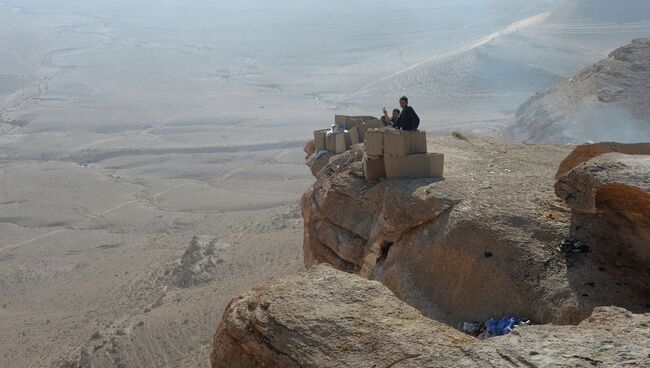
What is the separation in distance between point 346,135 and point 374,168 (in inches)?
121

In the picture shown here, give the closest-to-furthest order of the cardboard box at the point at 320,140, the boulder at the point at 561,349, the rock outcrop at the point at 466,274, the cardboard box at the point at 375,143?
the boulder at the point at 561,349 → the rock outcrop at the point at 466,274 → the cardboard box at the point at 375,143 → the cardboard box at the point at 320,140

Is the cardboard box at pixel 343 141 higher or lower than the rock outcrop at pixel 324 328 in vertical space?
higher

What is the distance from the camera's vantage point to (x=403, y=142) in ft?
31.5

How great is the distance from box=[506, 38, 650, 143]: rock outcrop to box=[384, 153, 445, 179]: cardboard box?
41.6ft

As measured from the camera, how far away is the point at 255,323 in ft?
18.2

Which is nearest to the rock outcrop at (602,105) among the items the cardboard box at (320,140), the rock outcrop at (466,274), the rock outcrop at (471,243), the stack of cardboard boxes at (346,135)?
the stack of cardboard boxes at (346,135)

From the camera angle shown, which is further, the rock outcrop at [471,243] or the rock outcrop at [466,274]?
the rock outcrop at [471,243]

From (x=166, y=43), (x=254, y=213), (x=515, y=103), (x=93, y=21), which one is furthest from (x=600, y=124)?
(x=93, y=21)

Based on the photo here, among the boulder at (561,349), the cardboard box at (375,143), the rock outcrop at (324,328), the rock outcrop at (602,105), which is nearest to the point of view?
the boulder at (561,349)

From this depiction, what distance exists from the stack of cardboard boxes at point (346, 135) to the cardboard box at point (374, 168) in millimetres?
2559

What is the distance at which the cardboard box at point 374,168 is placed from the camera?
32.7ft

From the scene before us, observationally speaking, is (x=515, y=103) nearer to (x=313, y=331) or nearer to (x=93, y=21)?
(x=313, y=331)

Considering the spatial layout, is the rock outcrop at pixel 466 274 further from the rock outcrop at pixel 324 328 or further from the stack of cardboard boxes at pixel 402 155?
the stack of cardboard boxes at pixel 402 155

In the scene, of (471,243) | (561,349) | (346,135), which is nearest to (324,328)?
(561,349)
